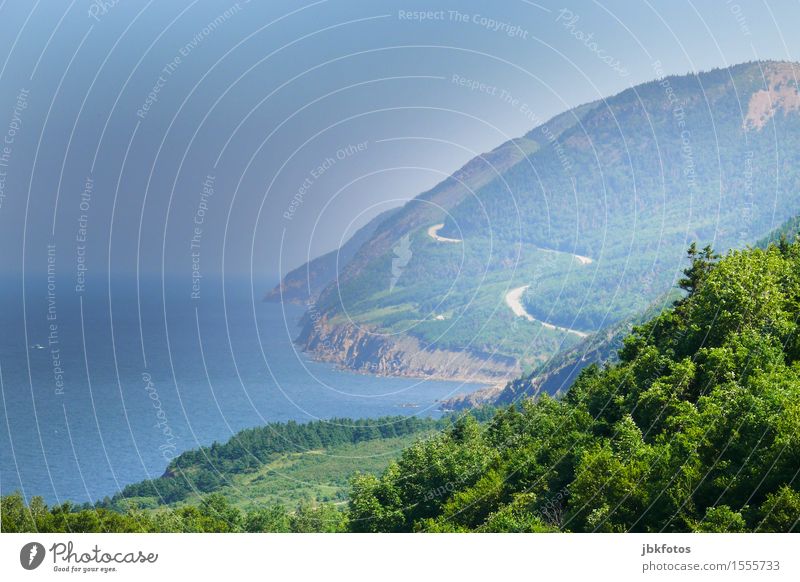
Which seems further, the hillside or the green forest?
the green forest

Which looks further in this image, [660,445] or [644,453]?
[660,445]

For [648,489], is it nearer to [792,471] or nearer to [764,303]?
[792,471]

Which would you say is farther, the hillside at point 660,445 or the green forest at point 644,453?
the green forest at point 644,453

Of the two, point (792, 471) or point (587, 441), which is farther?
point (587, 441)
